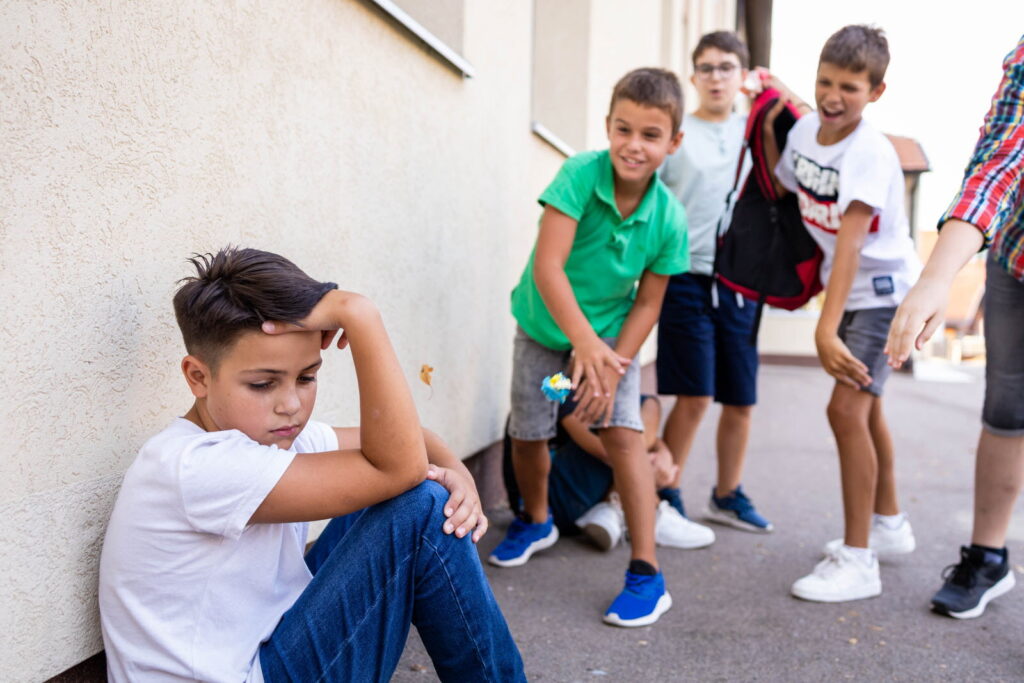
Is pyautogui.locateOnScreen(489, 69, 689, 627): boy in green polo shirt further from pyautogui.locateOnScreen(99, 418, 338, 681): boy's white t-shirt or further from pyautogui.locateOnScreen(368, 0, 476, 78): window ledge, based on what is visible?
pyautogui.locateOnScreen(99, 418, 338, 681): boy's white t-shirt

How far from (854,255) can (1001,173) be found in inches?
25.1

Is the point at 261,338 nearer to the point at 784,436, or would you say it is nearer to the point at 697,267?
the point at 697,267

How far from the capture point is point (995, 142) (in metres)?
2.51

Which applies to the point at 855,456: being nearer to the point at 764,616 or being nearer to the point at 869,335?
the point at 869,335

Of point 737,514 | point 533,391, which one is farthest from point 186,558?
point 737,514

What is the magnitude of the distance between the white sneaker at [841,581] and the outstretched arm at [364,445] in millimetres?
1891

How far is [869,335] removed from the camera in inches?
123

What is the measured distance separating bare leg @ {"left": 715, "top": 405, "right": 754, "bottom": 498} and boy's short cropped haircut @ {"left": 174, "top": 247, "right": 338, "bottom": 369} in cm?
269

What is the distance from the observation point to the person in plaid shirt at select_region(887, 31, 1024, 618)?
215 cm

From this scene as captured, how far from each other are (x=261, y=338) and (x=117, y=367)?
352mm

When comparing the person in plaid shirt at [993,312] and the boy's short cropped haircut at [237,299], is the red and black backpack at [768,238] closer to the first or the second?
the person in plaid shirt at [993,312]

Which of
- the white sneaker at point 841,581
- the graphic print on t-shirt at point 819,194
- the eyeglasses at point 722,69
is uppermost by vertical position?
the eyeglasses at point 722,69

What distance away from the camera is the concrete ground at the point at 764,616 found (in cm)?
253

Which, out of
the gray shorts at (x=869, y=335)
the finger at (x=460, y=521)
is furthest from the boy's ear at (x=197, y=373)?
the gray shorts at (x=869, y=335)
